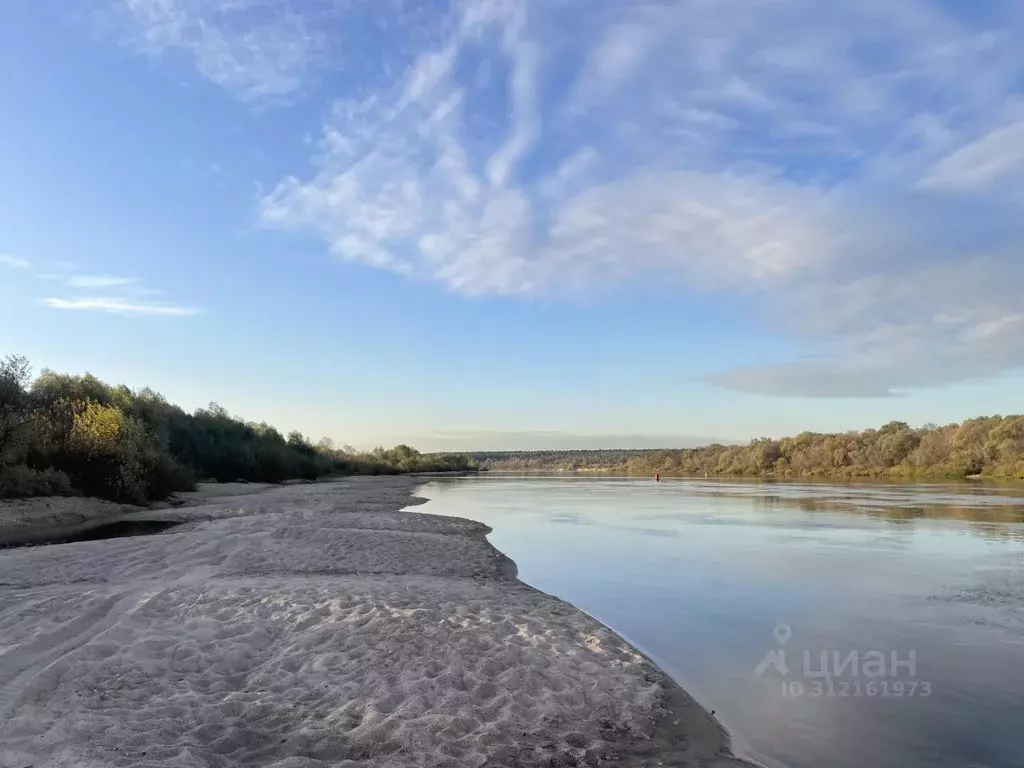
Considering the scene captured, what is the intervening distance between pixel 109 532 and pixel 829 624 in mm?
21400

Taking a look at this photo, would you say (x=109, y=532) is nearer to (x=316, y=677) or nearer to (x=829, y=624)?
(x=316, y=677)

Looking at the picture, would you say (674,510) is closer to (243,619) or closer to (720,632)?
(720,632)

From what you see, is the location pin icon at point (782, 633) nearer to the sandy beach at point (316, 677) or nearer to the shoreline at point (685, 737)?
the sandy beach at point (316, 677)

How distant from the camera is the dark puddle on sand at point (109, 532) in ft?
60.8

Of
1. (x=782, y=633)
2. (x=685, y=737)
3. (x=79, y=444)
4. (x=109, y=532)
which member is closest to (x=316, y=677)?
(x=685, y=737)

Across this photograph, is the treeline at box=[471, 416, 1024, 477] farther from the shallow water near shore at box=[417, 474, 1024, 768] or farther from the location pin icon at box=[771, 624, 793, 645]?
the location pin icon at box=[771, 624, 793, 645]

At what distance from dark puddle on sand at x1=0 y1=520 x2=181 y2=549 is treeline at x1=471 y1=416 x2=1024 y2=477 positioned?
261ft

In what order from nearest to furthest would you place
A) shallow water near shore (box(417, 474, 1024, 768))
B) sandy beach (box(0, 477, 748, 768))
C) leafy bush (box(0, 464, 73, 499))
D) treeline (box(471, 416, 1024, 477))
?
sandy beach (box(0, 477, 748, 768)), shallow water near shore (box(417, 474, 1024, 768)), leafy bush (box(0, 464, 73, 499)), treeline (box(471, 416, 1024, 477))

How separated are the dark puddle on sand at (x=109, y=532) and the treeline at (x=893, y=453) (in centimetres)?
7956

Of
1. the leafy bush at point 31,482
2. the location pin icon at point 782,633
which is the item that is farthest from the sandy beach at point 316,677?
the leafy bush at point 31,482

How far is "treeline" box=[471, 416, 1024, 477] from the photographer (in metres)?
74.0

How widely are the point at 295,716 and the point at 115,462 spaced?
2913 centimetres

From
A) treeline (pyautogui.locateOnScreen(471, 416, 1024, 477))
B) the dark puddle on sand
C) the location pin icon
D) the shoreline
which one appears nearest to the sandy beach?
the shoreline

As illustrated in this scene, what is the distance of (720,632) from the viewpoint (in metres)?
10.6
